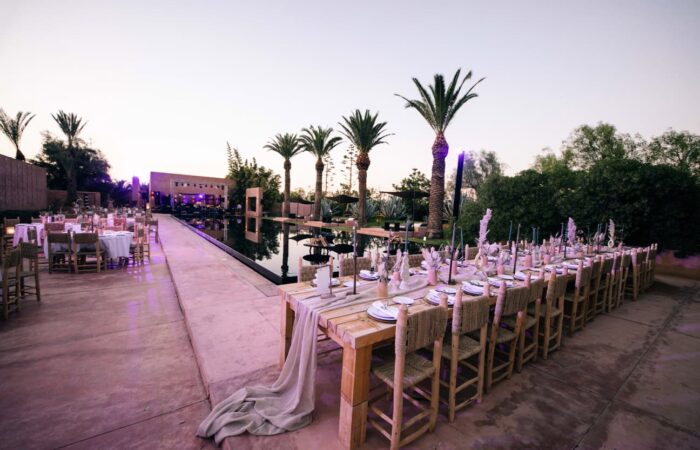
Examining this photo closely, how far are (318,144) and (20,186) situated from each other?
18078mm

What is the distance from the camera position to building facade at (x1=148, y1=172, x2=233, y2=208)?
34528 millimetres

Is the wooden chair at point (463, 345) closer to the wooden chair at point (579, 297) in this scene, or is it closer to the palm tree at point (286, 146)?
the wooden chair at point (579, 297)

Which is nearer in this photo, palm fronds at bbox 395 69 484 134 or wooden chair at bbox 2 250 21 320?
wooden chair at bbox 2 250 21 320

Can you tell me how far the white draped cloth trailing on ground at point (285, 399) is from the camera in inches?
70.2

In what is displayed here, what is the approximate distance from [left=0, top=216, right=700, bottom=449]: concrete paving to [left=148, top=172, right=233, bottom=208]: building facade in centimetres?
3440

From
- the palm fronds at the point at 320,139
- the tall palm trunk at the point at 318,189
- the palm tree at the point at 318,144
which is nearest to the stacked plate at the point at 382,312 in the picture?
the palm tree at the point at 318,144

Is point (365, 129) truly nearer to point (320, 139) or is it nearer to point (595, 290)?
point (320, 139)

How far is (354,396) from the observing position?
5.32 feet

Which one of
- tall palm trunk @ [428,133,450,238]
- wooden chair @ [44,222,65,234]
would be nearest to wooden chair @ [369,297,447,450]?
wooden chair @ [44,222,65,234]

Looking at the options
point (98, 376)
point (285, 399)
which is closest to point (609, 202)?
point (285, 399)

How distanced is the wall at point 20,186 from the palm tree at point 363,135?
59.2ft

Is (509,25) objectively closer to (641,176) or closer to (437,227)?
(641,176)

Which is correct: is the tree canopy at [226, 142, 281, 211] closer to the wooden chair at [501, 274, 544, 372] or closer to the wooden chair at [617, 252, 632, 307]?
the wooden chair at [617, 252, 632, 307]

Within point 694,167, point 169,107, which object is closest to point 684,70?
point 694,167
